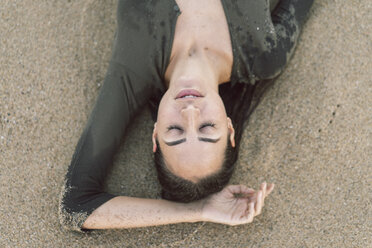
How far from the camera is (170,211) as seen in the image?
243 centimetres

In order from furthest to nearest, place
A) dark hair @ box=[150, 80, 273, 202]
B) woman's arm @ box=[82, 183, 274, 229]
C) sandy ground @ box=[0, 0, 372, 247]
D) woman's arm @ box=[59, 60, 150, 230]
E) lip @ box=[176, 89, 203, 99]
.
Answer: sandy ground @ box=[0, 0, 372, 247]
woman's arm @ box=[59, 60, 150, 230]
woman's arm @ box=[82, 183, 274, 229]
dark hair @ box=[150, 80, 273, 202]
lip @ box=[176, 89, 203, 99]

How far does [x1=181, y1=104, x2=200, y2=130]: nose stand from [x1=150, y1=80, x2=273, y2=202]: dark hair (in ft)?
1.06

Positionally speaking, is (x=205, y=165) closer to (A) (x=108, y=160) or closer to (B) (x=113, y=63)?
(A) (x=108, y=160)

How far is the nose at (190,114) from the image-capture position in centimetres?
203

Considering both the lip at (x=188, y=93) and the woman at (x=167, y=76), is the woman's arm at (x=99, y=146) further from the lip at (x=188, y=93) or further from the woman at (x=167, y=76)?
the lip at (x=188, y=93)

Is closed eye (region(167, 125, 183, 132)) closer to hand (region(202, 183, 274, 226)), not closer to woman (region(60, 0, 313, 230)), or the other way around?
woman (region(60, 0, 313, 230))

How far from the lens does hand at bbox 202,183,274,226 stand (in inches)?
91.0

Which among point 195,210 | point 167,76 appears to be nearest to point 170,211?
point 195,210

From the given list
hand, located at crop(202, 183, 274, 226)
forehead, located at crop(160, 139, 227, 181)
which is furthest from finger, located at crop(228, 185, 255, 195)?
forehead, located at crop(160, 139, 227, 181)

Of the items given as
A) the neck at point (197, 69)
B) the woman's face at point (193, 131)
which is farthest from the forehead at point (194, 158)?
the neck at point (197, 69)

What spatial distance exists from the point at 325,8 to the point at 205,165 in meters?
1.75

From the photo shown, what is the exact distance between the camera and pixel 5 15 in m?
2.93

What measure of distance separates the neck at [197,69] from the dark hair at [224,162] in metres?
0.29

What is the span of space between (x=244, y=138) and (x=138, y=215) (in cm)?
99
